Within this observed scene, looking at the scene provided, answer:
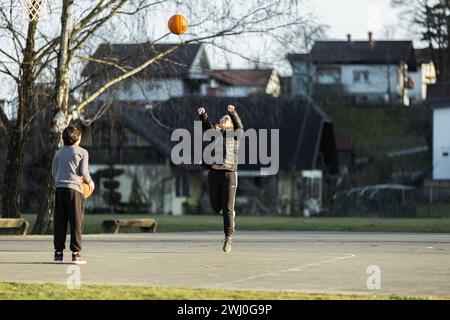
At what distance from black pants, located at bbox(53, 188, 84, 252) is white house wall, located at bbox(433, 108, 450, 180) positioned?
56322 millimetres

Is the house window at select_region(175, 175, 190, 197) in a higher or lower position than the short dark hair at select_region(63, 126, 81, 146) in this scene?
lower

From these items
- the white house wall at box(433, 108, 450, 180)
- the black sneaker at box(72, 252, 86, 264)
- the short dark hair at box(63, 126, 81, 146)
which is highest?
the white house wall at box(433, 108, 450, 180)

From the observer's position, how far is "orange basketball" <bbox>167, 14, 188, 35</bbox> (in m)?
28.8

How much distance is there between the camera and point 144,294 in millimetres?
12406

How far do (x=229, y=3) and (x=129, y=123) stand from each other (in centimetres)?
4105

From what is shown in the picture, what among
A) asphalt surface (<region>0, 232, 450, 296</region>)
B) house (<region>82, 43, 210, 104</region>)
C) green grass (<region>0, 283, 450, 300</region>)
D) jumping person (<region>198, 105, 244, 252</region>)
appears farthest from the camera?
house (<region>82, 43, 210, 104</region>)

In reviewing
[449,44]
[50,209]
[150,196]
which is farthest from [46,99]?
[449,44]

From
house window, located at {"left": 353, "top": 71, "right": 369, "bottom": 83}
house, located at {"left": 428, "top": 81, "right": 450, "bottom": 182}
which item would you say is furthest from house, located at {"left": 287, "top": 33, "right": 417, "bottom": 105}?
house, located at {"left": 428, "top": 81, "right": 450, "bottom": 182}

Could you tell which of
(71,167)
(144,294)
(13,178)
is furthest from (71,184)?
(13,178)

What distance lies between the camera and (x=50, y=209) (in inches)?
1284

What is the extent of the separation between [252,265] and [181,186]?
5645 cm

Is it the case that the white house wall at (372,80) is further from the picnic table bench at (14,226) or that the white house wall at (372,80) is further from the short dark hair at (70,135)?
the short dark hair at (70,135)

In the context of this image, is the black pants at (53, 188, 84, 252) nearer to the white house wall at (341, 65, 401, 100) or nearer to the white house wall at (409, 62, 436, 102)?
the white house wall at (341, 65, 401, 100)
